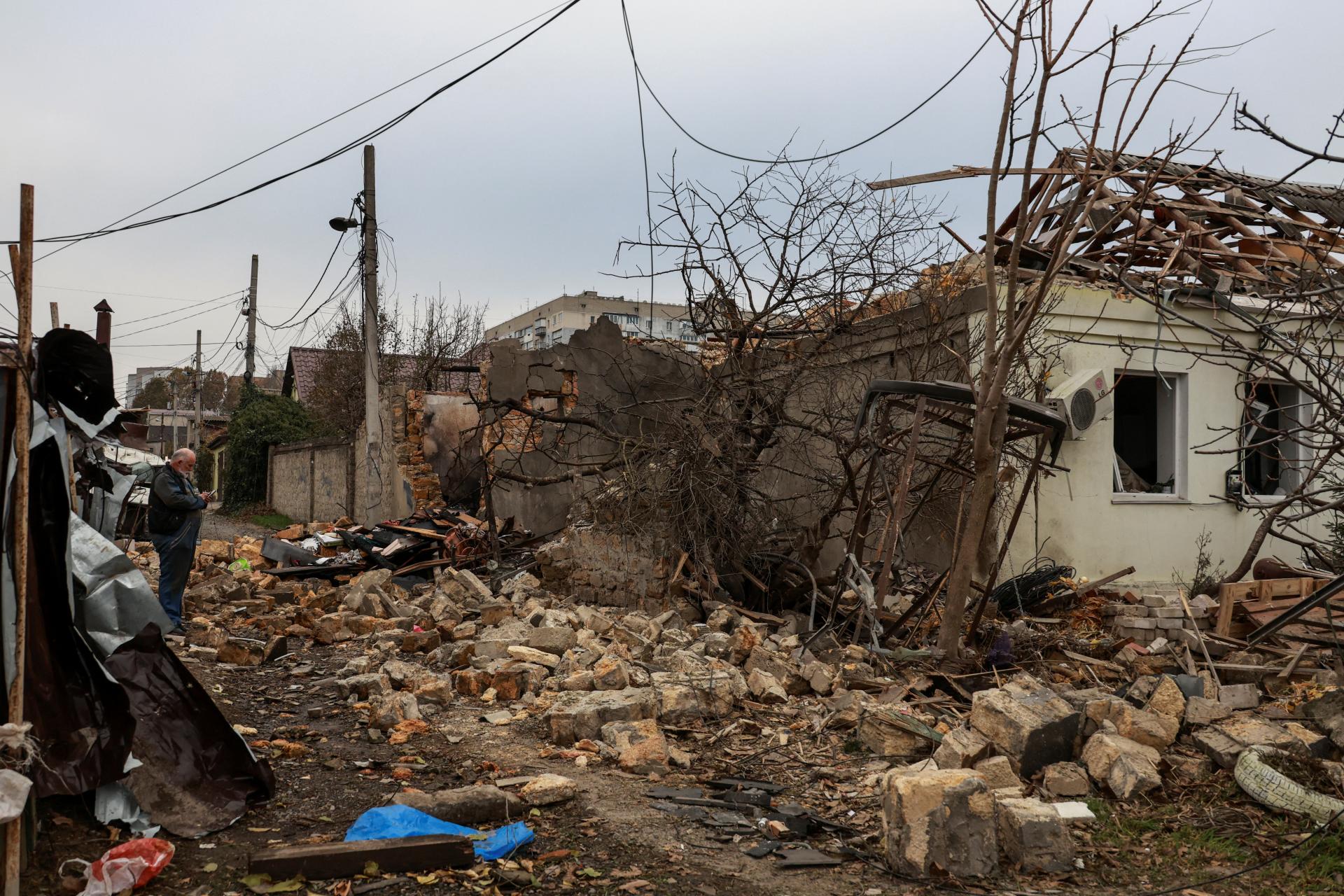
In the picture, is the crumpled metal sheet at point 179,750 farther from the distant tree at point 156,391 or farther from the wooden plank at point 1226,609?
the distant tree at point 156,391

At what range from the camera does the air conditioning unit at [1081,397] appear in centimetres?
977

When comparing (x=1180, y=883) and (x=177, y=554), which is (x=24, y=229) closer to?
(x=1180, y=883)

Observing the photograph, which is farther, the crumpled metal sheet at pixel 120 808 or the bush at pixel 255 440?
the bush at pixel 255 440

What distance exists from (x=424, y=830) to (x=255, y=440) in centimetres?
2540

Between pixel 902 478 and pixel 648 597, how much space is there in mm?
3677

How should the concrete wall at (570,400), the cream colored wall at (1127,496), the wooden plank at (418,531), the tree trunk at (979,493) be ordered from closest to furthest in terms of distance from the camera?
the tree trunk at (979,493) → the cream colored wall at (1127,496) → the concrete wall at (570,400) → the wooden plank at (418,531)

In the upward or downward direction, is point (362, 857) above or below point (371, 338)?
below

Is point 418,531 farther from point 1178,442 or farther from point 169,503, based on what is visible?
point 1178,442

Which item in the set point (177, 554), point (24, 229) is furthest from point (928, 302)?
point (24, 229)

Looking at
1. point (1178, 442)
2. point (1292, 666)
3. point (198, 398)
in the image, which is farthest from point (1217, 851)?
point (198, 398)

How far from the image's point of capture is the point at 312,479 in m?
22.5

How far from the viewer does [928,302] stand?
9.84 m

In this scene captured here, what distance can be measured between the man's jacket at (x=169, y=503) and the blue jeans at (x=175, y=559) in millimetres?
62

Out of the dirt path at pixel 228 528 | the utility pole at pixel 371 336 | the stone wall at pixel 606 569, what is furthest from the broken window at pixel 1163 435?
the dirt path at pixel 228 528
